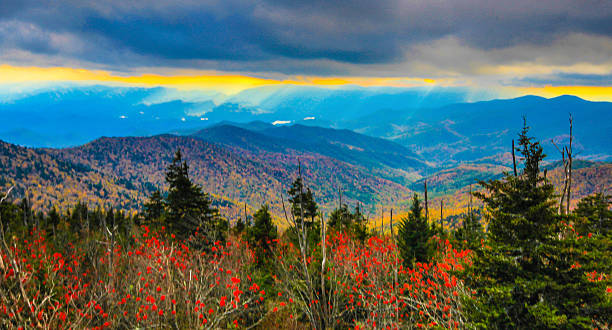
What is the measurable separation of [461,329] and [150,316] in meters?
8.90

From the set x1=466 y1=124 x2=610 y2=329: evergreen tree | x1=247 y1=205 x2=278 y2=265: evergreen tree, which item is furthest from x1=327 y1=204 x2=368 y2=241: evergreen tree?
x1=466 y1=124 x2=610 y2=329: evergreen tree

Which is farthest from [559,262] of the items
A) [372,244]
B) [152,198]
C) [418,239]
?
[152,198]

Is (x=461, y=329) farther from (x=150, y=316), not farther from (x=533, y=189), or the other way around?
(x=150, y=316)

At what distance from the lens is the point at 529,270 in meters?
8.81

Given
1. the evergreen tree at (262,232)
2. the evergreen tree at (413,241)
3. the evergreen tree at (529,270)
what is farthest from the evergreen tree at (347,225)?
the evergreen tree at (529,270)

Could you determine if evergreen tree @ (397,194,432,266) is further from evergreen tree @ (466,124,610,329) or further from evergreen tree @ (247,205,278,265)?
evergreen tree @ (466,124,610,329)

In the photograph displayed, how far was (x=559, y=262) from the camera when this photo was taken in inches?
335

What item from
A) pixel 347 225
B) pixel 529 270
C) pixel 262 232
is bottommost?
pixel 347 225

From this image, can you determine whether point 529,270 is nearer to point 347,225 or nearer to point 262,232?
point 262,232

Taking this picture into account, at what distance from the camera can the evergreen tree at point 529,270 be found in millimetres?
8211

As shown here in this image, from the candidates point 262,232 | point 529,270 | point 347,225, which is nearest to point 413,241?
point 262,232

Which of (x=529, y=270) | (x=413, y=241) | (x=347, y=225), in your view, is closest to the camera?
(x=529, y=270)

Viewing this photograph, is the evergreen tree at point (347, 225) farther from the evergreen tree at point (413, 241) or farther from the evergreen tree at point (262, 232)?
the evergreen tree at point (262, 232)

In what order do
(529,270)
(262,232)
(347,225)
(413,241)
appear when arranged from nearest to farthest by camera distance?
(529,270) < (413,241) < (262,232) < (347,225)
